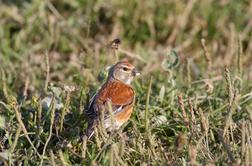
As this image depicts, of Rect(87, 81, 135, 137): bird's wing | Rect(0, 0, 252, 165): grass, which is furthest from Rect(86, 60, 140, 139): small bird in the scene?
Rect(0, 0, 252, 165): grass

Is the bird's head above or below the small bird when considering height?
above

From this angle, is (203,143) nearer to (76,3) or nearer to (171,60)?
(171,60)

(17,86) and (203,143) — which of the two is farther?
(17,86)

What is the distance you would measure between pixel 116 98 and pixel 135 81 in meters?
0.66

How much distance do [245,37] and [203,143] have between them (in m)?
3.99

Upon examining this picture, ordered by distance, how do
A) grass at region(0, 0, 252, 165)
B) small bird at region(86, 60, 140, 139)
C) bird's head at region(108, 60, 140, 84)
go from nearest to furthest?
grass at region(0, 0, 252, 165) < small bird at region(86, 60, 140, 139) < bird's head at region(108, 60, 140, 84)

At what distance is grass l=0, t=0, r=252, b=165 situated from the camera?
17.1ft

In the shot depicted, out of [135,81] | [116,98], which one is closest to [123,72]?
[135,81]

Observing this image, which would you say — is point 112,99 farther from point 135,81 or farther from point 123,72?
point 135,81

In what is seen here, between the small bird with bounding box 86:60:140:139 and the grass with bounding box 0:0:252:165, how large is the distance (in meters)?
0.11

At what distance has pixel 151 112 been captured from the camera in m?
6.21

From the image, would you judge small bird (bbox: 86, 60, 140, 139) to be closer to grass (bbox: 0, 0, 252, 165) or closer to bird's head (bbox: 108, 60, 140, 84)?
bird's head (bbox: 108, 60, 140, 84)

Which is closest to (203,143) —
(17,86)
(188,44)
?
(17,86)

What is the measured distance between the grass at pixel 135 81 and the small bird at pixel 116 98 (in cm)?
11
